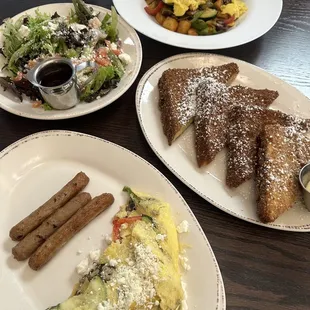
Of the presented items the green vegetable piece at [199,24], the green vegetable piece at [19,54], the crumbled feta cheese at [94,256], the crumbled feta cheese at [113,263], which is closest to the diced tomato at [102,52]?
the green vegetable piece at [19,54]

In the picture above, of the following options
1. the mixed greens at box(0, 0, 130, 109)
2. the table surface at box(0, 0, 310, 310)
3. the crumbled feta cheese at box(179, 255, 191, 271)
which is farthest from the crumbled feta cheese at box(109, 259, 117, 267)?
the mixed greens at box(0, 0, 130, 109)

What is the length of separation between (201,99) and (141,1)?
106cm

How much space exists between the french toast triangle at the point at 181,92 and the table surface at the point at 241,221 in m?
0.19

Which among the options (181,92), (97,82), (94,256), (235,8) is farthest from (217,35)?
(94,256)

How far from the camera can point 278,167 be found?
84.4 inches

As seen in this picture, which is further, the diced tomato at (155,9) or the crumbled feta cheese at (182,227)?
the diced tomato at (155,9)

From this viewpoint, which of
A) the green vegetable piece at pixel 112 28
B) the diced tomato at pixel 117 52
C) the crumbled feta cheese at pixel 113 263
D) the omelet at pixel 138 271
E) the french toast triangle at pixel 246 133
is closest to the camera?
the omelet at pixel 138 271

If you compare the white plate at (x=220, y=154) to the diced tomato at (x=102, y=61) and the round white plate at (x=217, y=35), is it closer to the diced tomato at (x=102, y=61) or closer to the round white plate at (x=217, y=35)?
the round white plate at (x=217, y=35)

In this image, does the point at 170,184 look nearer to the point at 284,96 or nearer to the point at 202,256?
the point at 202,256

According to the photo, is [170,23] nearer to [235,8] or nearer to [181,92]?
[235,8]

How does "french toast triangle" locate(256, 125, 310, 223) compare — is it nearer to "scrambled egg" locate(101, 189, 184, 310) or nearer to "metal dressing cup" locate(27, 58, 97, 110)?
"scrambled egg" locate(101, 189, 184, 310)

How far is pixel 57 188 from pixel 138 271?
0.72 meters

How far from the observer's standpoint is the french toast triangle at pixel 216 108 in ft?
7.41

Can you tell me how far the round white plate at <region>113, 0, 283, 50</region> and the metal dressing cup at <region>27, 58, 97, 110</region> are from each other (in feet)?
2.17
